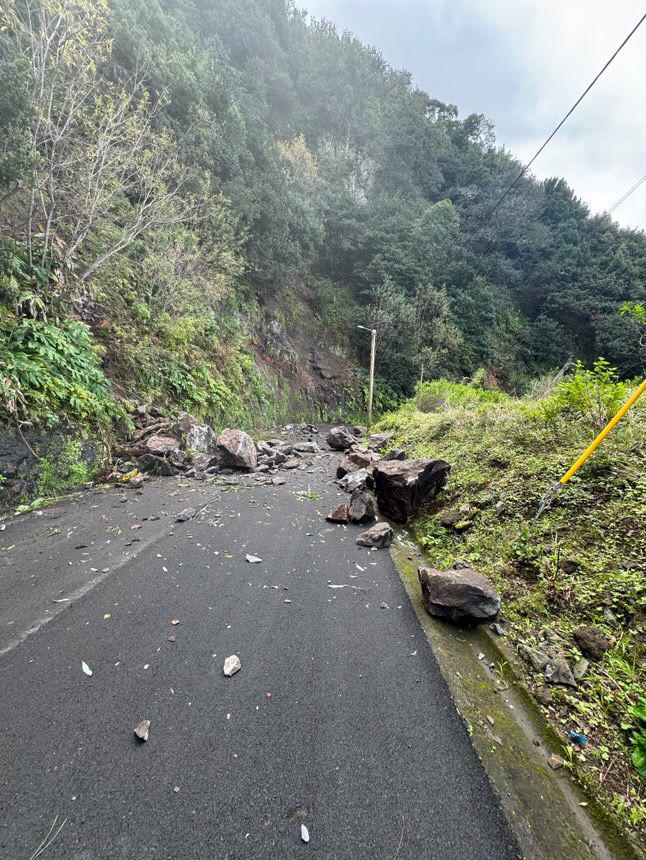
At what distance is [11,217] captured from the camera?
5.03 m

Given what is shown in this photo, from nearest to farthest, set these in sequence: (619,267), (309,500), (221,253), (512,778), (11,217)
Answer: (512,778) → (309,500) → (11,217) → (221,253) → (619,267)

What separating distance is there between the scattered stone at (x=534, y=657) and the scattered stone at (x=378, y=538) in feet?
4.65

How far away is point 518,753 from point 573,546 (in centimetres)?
142

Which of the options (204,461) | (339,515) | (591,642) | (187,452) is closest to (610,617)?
(591,642)

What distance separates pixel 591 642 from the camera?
1749 mm

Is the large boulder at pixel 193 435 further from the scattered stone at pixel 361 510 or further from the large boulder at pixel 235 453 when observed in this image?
the scattered stone at pixel 361 510

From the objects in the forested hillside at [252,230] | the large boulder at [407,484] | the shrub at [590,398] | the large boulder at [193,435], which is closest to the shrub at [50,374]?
the forested hillside at [252,230]

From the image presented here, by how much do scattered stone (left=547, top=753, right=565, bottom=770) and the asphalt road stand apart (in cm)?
35

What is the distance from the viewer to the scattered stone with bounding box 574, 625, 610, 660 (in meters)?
1.71

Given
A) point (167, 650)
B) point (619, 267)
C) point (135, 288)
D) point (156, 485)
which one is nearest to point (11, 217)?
point (135, 288)

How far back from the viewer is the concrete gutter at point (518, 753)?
3.66 feet

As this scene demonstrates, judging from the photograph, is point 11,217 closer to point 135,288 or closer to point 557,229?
point 135,288

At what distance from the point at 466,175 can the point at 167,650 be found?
39337 mm

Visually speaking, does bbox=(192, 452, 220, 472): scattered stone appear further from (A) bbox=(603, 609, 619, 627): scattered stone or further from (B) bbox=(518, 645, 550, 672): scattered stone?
(A) bbox=(603, 609, 619, 627): scattered stone
